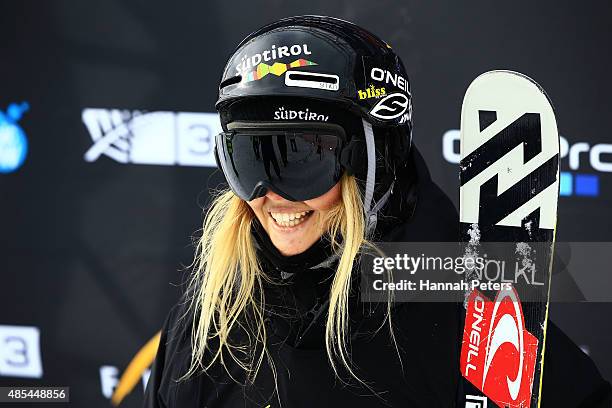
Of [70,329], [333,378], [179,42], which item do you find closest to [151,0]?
[179,42]

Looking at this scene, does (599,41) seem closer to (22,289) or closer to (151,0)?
(151,0)

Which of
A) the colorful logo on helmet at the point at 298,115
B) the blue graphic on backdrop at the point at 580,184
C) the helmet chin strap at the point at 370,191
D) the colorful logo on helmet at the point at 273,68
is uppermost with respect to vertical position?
the colorful logo on helmet at the point at 273,68

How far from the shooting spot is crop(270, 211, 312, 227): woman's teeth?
1887 mm

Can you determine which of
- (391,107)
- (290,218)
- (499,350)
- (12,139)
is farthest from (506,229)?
(12,139)

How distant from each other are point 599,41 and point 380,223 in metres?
1.56

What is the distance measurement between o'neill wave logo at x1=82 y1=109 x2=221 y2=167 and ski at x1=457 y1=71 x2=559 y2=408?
5.20 feet

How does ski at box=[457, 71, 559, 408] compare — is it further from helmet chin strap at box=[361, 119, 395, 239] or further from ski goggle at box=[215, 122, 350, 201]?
ski goggle at box=[215, 122, 350, 201]

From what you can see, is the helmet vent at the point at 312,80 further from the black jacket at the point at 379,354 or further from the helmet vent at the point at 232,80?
the black jacket at the point at 379,354

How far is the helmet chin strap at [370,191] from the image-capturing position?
185 centimetres

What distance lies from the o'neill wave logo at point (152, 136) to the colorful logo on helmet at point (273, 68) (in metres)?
1.45

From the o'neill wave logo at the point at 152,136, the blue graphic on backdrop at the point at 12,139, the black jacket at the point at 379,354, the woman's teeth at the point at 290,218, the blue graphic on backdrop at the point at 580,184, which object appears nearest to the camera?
the black jacket at the point at 379,354

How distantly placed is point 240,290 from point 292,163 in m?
0.39

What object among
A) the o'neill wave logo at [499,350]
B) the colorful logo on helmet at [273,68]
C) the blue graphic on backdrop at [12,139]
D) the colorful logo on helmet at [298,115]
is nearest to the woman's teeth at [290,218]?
the colorful logo on helmet at [298,115]

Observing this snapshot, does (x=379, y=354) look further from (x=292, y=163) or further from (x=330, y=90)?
(x=330, y=90)
